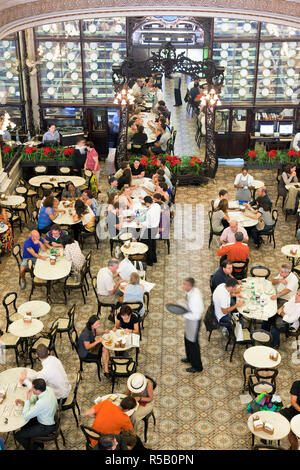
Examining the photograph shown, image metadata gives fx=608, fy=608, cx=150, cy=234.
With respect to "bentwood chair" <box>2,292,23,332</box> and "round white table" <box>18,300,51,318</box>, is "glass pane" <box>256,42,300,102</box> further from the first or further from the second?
"round white table" <box>18,300,51,318</box>

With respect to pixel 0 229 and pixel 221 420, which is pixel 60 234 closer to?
pixel 0 229

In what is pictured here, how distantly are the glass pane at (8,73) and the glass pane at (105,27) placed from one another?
2094 mm

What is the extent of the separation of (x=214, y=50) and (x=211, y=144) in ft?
9.00

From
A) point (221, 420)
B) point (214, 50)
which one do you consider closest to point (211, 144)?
point (214, 50)

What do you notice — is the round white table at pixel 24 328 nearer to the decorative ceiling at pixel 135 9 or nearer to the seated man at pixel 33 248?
the seated man at pixel 33 248

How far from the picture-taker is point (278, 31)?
16547 mm

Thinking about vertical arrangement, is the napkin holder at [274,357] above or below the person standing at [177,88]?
below

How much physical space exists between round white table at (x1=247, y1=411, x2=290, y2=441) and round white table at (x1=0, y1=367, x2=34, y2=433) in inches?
113

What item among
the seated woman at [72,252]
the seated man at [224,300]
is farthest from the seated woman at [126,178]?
the seated man at [224,300]

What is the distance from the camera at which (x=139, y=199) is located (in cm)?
1302

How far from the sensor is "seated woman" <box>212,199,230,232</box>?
1203 centimetres

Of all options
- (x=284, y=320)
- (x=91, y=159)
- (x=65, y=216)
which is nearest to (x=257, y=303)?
(x=284, y=320)

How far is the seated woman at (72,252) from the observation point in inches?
425

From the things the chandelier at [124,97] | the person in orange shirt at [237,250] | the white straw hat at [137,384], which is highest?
the chandelier at [124,97]
